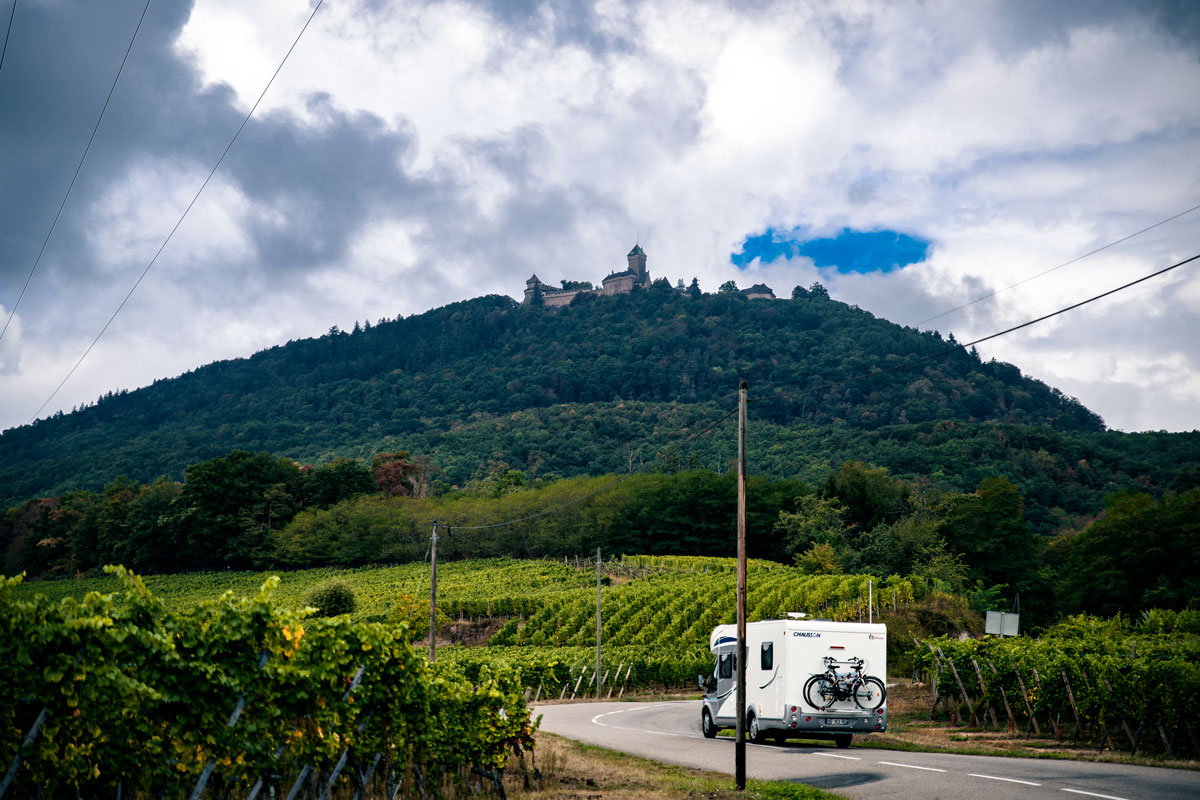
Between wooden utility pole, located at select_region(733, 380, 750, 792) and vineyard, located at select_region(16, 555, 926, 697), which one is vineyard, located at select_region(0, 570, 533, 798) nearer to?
wooden utility pole, located at select_region(733, 380, 750, 792)

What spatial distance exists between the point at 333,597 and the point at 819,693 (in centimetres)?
4453

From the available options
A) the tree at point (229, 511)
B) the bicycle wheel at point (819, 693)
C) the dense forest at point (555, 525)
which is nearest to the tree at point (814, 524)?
the dense forest at point (555, 525)

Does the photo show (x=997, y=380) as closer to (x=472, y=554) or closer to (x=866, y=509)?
(x=866, y=509)

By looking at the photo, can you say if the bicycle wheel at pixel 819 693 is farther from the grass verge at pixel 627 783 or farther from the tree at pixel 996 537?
the tree at pixel 996 537

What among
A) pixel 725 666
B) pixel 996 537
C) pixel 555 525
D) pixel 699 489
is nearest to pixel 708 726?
pixel 725 666

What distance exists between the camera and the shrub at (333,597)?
185 ft

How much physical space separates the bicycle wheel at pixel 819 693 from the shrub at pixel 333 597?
43.6 m

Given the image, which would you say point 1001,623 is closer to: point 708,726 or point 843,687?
point 843,687

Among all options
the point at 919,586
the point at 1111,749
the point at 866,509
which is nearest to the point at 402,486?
the point at 866,509

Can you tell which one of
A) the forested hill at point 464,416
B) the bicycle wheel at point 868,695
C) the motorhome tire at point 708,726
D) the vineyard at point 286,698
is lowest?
the motorhome tire at point 708,726

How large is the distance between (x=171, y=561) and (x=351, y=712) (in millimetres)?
98237

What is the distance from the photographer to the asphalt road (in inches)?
457

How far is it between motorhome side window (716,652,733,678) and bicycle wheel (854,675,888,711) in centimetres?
312

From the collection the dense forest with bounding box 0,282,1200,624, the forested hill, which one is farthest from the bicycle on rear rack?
the forested hill
